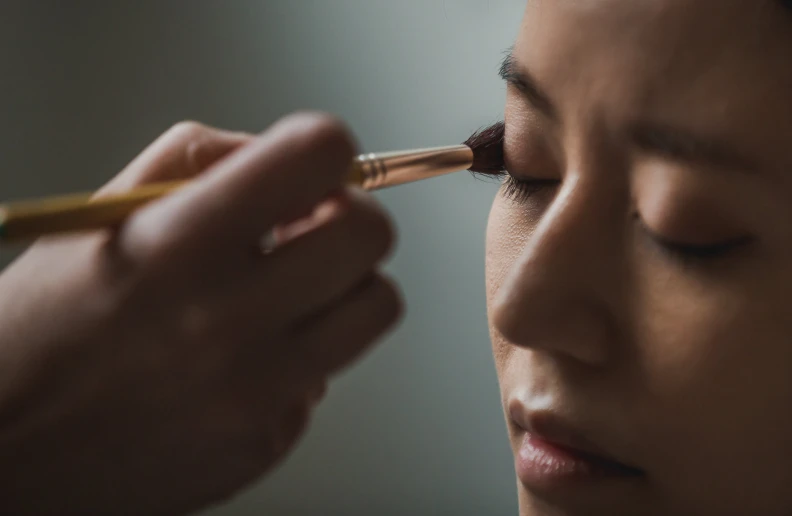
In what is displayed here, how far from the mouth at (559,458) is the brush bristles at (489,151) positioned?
15 cm

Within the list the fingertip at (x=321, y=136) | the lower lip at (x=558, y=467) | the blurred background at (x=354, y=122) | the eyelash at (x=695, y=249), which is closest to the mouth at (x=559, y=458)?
the lower lip at (x=558, y=467)

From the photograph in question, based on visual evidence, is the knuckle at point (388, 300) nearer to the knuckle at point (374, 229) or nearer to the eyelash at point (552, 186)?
the knuckle at point (374, 229)

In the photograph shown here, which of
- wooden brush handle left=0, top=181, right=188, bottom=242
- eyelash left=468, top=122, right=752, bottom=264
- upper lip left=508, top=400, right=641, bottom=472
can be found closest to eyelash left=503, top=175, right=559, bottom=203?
eyelash left=468, top=122, right=752, bottom=264

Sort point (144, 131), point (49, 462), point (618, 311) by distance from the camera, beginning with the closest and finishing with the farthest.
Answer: point (49, 462) < point (618, 311) < point (144, 131)

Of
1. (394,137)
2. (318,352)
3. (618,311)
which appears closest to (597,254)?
(618,311)

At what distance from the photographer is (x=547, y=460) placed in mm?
424

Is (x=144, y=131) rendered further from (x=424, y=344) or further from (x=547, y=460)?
(x=547, y=460)

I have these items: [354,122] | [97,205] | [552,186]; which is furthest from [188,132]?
[354,122]

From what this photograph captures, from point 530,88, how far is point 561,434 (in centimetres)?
18

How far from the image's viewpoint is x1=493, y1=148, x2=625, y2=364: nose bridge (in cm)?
39

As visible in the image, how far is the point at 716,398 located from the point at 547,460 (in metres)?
0.10

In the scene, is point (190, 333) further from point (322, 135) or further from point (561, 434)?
point (561, 434)

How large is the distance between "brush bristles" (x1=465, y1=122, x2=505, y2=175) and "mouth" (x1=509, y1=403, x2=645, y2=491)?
0.15m

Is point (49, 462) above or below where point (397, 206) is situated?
above
